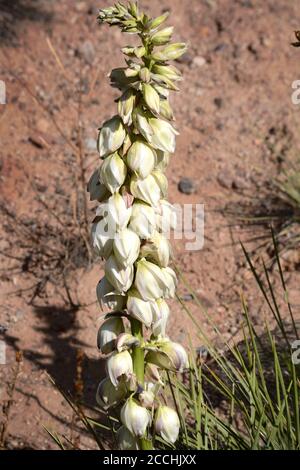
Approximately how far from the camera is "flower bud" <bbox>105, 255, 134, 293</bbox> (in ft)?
6.20

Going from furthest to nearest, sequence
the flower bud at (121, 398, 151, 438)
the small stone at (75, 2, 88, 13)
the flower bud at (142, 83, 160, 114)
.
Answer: the small stone at (75, 2, 88, 13)
the flower bud at (121, 398, 151, 438)
the flower bud at (142, 83, 160, 114)

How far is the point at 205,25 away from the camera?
17.1 feet

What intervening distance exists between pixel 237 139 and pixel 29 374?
76.9 inches

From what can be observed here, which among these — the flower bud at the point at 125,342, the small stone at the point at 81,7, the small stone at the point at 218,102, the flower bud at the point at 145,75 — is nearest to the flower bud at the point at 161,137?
the flower bud at the point at 145,75

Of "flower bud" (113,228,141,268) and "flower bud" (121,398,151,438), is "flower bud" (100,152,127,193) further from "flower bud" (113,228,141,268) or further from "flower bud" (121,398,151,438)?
"flower bud" (121,398,151,438)

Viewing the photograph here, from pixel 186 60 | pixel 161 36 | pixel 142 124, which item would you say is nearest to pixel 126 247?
pixel 142 124

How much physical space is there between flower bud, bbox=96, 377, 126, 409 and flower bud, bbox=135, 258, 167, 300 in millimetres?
252

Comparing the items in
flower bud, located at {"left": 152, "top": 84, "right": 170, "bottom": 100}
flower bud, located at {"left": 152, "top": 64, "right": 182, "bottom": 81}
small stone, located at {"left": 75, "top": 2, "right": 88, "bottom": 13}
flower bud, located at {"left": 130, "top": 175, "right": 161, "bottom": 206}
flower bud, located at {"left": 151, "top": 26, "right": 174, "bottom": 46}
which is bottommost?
flower bud, located at {"left": 130, "top": 175, "right": 161, "bottom": 206}

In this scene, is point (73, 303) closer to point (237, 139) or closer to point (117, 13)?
point (237, 139)

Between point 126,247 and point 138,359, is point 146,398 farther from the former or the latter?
point 126,247

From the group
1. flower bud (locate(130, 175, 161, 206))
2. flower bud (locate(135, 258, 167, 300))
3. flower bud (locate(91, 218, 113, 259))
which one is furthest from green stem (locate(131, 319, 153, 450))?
flower bud (locate(130, 175, 161, 206))

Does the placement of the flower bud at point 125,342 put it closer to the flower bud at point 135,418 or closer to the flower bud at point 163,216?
the flower bud at point 135,418

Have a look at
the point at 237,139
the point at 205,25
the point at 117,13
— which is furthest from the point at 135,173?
the point at 205,25
